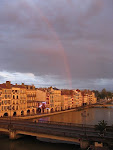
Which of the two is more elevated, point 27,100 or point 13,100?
point 13,100

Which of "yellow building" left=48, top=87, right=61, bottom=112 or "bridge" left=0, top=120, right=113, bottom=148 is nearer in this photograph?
"bridge" left=0, top=120, right=113, bottom=148

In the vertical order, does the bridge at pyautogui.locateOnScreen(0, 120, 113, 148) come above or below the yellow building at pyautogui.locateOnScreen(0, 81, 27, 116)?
below

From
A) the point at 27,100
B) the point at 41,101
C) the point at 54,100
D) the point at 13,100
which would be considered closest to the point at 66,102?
the point at 54,100

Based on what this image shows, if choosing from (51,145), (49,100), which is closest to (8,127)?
(51,145)

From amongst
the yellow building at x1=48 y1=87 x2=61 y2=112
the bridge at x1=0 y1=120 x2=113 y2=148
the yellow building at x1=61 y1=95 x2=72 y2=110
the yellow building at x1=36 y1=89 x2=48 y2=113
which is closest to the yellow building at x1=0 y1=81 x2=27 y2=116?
the yellow building at x1=36 y1=89 x2=48 y2=113

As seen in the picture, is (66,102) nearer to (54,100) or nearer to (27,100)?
(54,100)

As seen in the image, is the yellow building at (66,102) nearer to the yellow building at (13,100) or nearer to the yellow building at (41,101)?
the yellow building at (41,101)

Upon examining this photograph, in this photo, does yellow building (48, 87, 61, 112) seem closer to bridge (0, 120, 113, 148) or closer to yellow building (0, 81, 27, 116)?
yellow building (0, 81, 27, 116)

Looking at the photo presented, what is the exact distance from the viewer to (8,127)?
43062 mm

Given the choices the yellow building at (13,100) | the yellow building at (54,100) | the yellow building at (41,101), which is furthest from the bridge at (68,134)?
the yellow building at (54,100)

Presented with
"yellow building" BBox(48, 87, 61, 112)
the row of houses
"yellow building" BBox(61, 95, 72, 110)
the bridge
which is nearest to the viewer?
the bridge

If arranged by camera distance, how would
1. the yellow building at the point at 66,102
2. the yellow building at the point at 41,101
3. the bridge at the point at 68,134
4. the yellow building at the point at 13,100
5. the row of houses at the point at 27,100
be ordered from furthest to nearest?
the yellow building at the point at 66,102
the yellow building at the point at 41,101
the row of houses at the point at 27,100
the yellow building at the point at 13,100
the bridge at the point at 68,134

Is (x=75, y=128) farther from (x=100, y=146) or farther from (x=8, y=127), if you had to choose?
(x=8, y=127)

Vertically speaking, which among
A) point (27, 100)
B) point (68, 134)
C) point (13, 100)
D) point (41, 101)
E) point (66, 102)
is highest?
point (13, 100)
